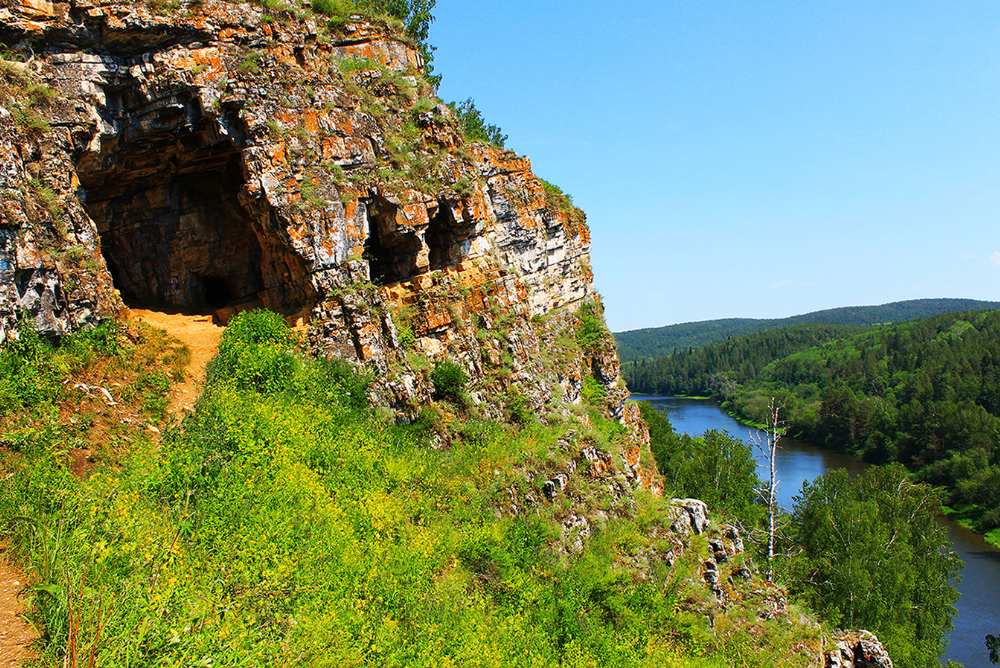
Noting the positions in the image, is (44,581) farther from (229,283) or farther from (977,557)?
(977,557)

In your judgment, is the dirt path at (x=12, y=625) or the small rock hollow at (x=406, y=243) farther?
the small rock hollow at (x=406, y=243)

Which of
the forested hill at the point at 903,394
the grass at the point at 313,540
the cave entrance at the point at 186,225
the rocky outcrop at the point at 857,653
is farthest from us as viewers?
the forested hill at the point at 903,394

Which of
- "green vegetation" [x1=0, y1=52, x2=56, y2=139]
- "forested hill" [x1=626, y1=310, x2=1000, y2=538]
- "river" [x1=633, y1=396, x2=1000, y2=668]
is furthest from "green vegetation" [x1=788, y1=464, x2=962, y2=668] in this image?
"green vegetation" [x1=0, y1=52, x2=56, y2=139]

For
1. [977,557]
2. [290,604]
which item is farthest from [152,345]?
[977,557]

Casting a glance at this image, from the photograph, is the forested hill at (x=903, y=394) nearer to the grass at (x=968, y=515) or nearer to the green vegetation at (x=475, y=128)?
the grass at (x=968, y=515)

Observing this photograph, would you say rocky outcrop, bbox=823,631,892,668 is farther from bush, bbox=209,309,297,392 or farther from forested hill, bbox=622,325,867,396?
Result: forested hill, bbox=622,325,867,396

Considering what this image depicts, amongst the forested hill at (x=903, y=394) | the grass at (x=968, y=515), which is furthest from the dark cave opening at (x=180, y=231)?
the grass at (x=968, y=515)

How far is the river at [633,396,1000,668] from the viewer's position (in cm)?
2969

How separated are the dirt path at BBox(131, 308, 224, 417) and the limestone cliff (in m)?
0.87

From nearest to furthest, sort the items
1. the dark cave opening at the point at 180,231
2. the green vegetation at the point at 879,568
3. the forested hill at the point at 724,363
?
the dark cave opening at the point at 180,231
the green vegetation at the point at 879,568
the forested hill at the point at 724,363

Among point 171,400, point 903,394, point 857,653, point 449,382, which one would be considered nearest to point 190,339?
point 171,400

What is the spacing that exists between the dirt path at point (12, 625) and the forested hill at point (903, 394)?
26.8 meters

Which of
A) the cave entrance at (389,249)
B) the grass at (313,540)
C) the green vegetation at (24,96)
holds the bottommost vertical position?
the grass at (313,540)

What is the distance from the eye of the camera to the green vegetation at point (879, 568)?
82.2 ft
